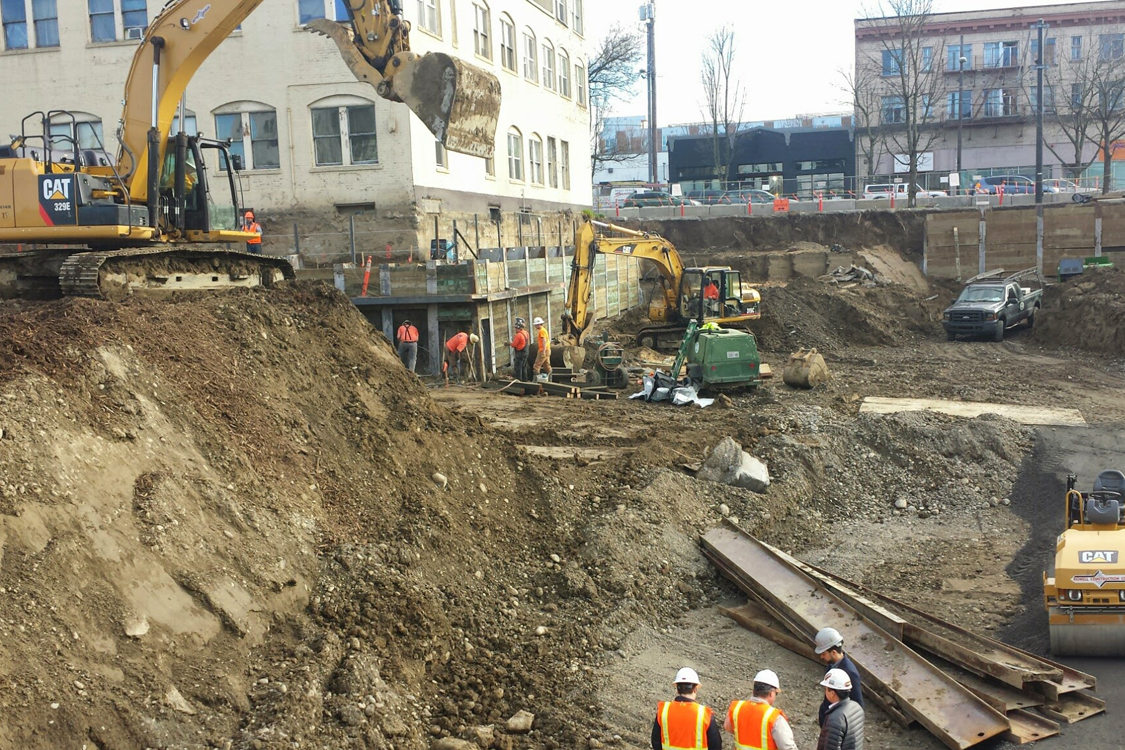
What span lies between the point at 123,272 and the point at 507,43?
25620 millimetres

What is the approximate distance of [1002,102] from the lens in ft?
200

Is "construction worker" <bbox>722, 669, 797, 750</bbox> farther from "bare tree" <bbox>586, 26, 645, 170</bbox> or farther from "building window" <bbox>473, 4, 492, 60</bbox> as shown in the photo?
"bare tree" <bbox>586, 26, 645, 170</bbox>

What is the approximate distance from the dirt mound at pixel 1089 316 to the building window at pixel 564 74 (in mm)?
21403

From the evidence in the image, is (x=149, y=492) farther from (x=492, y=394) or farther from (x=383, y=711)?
(x=492, y=394)

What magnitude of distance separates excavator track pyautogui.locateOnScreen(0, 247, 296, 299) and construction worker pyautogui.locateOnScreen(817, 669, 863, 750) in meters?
9.00

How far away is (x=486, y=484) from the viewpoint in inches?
461

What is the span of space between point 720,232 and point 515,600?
36.4 meters

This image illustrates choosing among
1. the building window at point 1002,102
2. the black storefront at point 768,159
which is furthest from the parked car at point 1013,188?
the building window at point 1002,102

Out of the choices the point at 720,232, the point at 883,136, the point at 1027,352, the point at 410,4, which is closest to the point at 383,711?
the point at 410,4

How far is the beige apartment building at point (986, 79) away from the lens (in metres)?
59.4

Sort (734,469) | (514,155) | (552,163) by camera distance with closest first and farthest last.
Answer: (734,469) → (514,155) → (552,163)

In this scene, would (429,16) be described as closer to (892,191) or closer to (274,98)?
(274,98)

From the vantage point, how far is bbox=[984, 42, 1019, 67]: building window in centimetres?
6078

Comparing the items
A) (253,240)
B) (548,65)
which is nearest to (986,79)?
(548,65)
